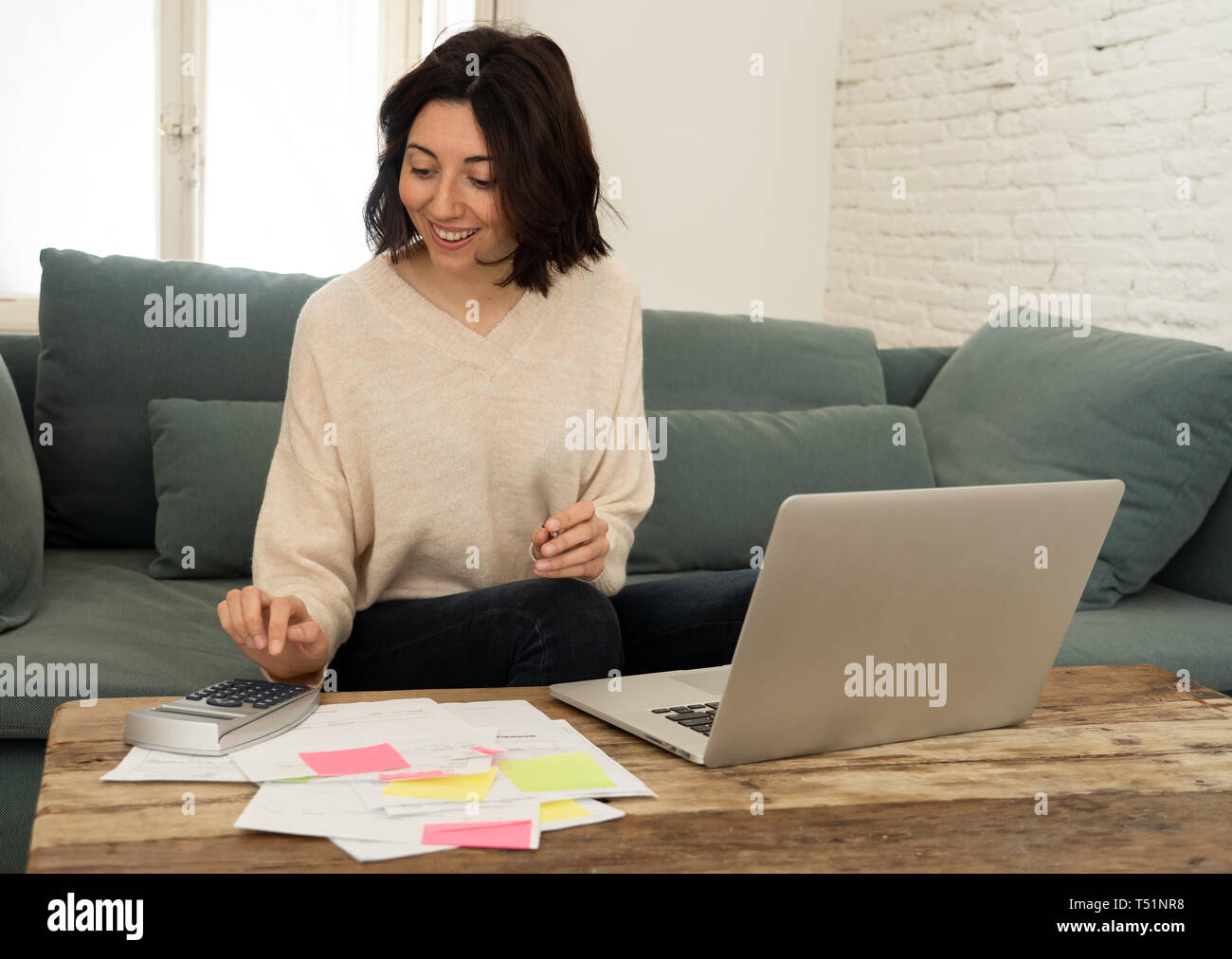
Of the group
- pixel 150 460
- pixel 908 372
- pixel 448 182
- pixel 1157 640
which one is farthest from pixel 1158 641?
pixel 150 460

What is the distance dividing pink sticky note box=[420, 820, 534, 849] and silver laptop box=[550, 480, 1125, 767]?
7.5 inches

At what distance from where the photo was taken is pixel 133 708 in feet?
3.24

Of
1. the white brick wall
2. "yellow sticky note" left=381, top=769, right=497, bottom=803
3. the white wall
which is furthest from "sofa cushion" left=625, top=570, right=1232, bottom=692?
the white wall

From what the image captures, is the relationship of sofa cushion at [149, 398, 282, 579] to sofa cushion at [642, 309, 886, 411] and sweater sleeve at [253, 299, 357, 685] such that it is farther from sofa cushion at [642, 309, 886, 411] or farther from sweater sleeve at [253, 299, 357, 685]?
sofa cushion at [642, 309, 886, 411]

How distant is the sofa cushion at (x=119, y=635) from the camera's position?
5.02ft

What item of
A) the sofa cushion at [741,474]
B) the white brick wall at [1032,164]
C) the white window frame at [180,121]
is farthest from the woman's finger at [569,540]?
the white window frame at [180,121]

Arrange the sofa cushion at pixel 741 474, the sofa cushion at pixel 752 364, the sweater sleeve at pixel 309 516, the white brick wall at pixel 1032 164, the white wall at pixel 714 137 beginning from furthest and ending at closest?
the white wall at pixel 714 137 → the white brick wall at pixel 1032 164 → the sofa cushion at pixel 752 364 → the sofa cushion at pixel 741 474 → the sweater sleeve at pixel 309 516

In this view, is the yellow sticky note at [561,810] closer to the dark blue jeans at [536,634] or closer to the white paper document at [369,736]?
the white paper document at [369,736]

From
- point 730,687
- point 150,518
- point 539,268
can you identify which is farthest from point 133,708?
point 150,518

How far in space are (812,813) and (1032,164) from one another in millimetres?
3064

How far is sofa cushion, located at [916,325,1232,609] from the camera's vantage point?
2.08 m

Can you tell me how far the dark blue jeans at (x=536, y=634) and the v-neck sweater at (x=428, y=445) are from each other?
0.18 feet

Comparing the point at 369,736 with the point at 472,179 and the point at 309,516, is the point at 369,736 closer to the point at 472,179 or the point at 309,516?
the point at 309,516
